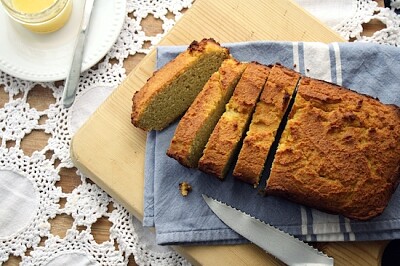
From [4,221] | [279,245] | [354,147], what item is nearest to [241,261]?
[279,245]

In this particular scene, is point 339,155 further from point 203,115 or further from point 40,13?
point 40,13

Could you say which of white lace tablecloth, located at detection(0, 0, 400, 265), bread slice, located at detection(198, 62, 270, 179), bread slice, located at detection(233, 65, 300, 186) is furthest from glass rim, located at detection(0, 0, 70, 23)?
bread slice, located at detection(233, 65, 300, 186)

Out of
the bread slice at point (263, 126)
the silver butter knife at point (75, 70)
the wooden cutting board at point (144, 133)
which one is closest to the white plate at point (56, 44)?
the silver butter knife at point (75, 70)

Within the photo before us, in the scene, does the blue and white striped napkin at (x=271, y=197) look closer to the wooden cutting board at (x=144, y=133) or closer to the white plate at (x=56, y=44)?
the wooden cutting board at (x=144, y=133)

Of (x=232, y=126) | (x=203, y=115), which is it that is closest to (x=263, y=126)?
(x=232, y=126)

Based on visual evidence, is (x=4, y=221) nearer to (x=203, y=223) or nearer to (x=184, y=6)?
(x=203, y=223)

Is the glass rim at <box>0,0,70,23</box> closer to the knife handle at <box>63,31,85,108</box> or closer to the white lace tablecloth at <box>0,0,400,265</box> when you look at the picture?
the knife handle at <box>63,31,85,108</box>
